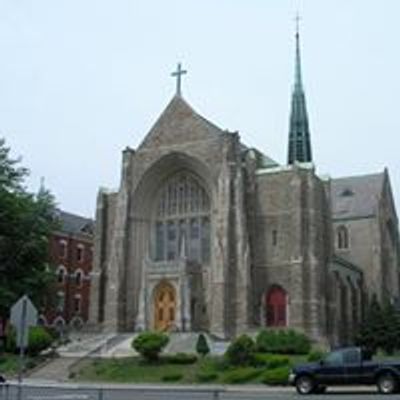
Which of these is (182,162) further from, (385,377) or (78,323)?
(385,377)

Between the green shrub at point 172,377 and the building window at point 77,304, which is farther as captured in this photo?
the building window at point 77,304

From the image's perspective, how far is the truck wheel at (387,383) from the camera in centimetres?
2631

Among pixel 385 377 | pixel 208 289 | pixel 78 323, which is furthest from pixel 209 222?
pixel 385 377

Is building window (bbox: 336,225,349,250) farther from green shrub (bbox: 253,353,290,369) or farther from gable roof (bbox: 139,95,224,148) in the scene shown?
green shrub (bbox: 253,353,290,369)

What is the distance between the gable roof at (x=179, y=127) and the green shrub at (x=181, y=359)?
17.4 metres

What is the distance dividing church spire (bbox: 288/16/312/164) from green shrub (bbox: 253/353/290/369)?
33.9 metres

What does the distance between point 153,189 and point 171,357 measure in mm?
18115

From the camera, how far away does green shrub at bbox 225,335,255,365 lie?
127ft

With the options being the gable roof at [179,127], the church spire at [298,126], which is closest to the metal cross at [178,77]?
the gable roof at [179,127]

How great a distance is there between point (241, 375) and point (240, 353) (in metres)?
3.82

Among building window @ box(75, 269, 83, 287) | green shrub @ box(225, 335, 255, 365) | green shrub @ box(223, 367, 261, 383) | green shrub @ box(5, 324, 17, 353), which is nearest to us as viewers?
green shrub @ box(223, 367, 261, 383)

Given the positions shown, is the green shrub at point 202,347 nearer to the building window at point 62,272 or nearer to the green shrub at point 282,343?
the green shrub at point 282,343

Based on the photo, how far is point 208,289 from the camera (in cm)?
5244

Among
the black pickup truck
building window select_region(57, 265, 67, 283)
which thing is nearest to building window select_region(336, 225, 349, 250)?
building window select_region(57, 265, 67, 283)
